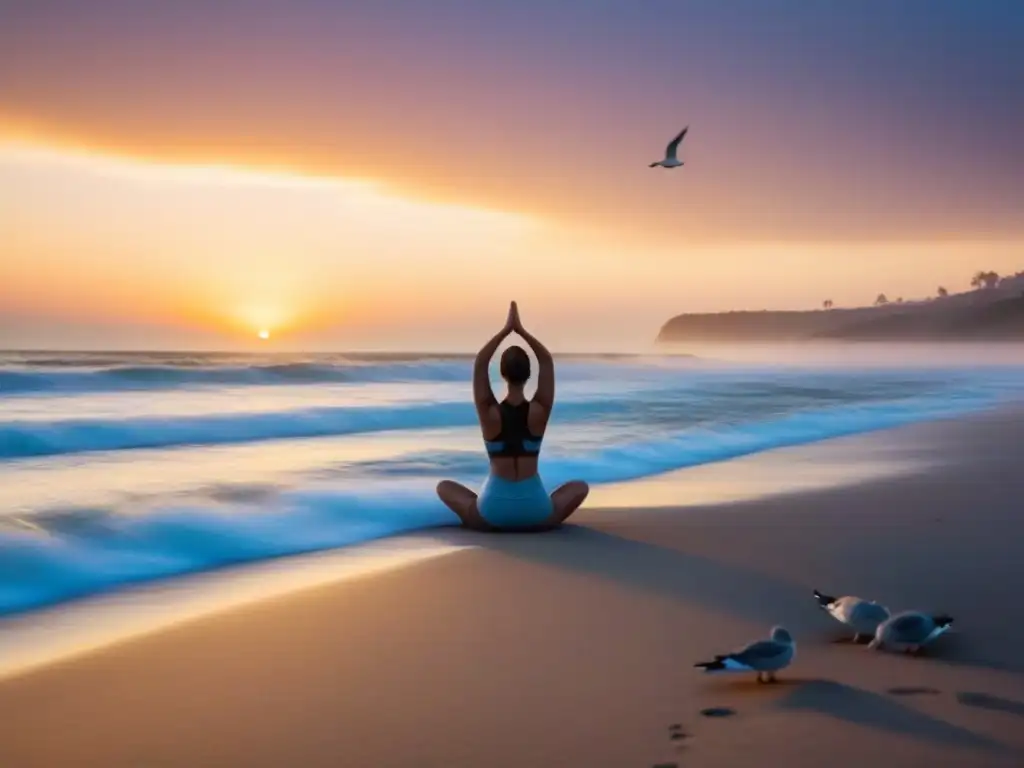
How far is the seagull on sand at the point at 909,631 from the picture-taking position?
15.6ft

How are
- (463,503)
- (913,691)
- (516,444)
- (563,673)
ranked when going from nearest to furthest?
(913,691)
(563,673)
(516,444)
(463,503)

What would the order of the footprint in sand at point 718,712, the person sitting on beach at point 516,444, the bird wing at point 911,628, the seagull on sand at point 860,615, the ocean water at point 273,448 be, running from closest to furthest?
the footprint in sand at point 718,712 → the bird wing at point 911,628 → the seagull on sand at point 860,615 → the ocean water at point 273,448 → the person sitting on beach at point 516,444

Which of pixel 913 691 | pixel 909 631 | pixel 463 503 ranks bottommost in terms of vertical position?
pixel 913 691

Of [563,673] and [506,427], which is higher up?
[506,427]

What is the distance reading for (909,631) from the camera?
477 cm

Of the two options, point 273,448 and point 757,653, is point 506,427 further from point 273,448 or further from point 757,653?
point 273,448

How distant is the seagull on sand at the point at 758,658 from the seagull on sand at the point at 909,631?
662mm

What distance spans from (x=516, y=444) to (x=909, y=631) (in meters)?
3.97

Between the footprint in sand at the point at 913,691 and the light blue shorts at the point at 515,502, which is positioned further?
the light blue shorts at the point at 515,502

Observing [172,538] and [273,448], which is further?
[273,448]

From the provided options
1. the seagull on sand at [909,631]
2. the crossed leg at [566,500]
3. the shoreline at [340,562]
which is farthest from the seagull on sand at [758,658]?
the crossed leg at [566,500]

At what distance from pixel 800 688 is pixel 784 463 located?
968 centimetres

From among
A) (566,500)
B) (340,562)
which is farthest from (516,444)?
(340,562)

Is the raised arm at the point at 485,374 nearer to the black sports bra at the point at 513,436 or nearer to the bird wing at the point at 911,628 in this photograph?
the black sports bra at the point at 513,436
